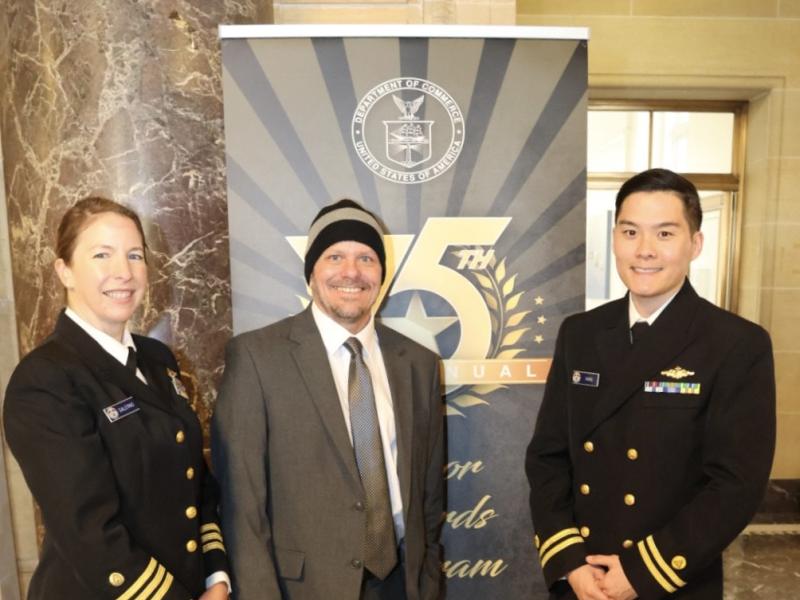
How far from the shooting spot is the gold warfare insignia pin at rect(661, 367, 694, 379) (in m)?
1.37

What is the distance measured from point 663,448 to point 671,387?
6.0 inches

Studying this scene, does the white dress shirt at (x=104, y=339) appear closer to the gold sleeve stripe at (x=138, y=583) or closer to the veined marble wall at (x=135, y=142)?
the gold sleeve stripe at (x=138, y=583)

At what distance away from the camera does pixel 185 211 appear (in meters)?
2.02

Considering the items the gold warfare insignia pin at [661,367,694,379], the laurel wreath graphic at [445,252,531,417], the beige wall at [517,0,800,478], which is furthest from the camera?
the beige wall at [517,0,800,478]

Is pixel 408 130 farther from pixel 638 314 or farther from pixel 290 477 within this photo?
pixel 290 477

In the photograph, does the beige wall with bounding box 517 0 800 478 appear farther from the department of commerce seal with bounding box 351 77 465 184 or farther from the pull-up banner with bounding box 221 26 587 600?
the department of commerce seal with bounding box 351 77 465 184

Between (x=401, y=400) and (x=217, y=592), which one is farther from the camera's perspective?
(x=401, y=400)

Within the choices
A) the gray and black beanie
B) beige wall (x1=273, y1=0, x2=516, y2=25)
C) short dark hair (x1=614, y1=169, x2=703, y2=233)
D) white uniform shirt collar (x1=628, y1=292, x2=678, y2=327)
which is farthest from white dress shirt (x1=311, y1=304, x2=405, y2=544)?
beige wall (x1=273, y1=0, x2=516, y2=25)

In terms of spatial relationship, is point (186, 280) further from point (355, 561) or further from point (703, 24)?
point (703, 24)

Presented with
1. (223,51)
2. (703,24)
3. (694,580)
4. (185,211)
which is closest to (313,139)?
(223,51)

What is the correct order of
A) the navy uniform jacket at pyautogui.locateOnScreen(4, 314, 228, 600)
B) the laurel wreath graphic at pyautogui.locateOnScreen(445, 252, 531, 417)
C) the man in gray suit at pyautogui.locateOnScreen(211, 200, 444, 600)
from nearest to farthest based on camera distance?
the navy uniform jacket at pyautogui.locateOnScreen(4, 314, 228, 600), the man in gray suit at pyautogui.locateOnScreen(211, 200, 444, 600), the laurel wreath graphic at pyautogui.locateOnScreen(445, 252, 531, 417)

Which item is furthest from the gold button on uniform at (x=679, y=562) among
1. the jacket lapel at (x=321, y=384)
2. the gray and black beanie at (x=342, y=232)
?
the gray and black beanie at (x=342, y=232)

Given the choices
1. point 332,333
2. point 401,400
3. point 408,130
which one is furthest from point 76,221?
point 408,130

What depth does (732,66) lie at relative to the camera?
150 inches
